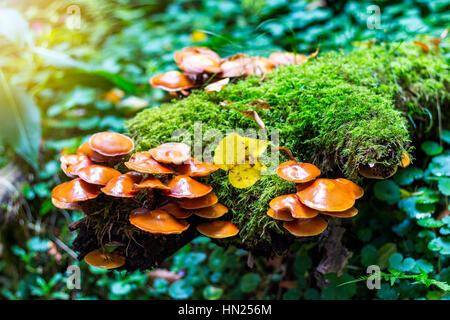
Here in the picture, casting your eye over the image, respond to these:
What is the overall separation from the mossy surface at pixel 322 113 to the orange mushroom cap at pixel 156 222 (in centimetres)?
34

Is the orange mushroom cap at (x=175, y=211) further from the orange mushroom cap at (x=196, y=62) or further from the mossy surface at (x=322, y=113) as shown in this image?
the orange mushroom cap at (x=196, y=62)

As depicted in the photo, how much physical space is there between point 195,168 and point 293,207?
522 mm

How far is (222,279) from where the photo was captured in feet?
10.00

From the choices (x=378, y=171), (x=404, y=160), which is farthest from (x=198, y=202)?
(x=404, y=160)

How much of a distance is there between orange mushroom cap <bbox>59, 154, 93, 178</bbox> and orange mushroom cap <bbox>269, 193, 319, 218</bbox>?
976 millimetres

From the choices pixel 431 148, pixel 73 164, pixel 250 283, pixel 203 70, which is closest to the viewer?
pixel 73 164

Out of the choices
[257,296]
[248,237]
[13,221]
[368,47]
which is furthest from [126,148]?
[13,221]

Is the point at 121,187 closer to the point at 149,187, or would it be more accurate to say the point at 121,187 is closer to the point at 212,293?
the point at 149,187

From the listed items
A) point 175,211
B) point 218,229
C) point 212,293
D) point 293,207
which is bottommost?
point 212,293

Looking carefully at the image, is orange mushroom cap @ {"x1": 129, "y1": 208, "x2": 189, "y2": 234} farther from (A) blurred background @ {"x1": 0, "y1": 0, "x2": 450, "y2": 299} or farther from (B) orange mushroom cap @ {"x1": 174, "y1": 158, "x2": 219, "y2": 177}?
(A) blurred background @ {"x1": 0, "y1": 0, "x2": 450, "y2": 299}

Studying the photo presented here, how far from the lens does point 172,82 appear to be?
2184 mm

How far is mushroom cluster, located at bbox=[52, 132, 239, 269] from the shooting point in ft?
4.68

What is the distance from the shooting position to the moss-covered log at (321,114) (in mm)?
1577

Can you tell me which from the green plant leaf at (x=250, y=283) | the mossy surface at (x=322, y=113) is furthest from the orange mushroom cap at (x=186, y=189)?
the green plant leaf at (x=250, y=283)
